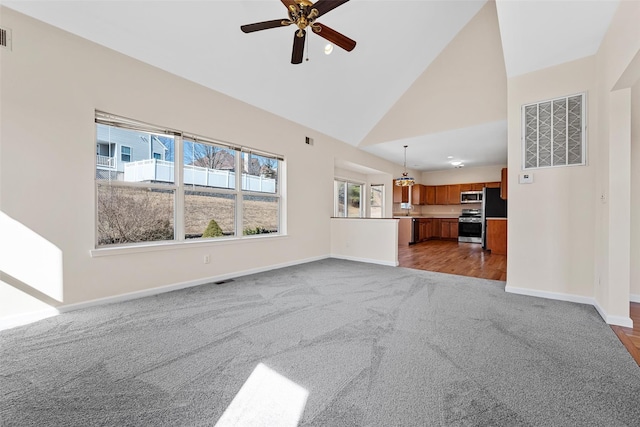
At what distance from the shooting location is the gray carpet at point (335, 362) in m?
1.34

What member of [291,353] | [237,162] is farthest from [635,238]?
[237,162]

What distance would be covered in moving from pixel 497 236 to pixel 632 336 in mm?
4535

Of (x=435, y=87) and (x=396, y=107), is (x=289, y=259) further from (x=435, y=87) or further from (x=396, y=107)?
(x=435, y=87)

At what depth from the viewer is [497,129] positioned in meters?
4.88

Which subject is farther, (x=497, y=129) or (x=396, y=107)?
(x=396, y=107)

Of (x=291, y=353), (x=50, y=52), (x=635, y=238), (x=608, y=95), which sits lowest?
(x=291, y=353)

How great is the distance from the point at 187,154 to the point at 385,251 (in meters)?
3.81

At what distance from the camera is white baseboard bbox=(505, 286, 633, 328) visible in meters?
2.41

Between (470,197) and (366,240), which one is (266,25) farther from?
(470,197)

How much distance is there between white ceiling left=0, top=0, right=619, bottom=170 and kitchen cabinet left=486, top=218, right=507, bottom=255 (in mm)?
1943

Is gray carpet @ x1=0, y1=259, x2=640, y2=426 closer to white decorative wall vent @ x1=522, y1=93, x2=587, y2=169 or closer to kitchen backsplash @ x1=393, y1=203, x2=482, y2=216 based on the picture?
white decorative wall vent @ x1=522, y1=93, x2=587, y2=169

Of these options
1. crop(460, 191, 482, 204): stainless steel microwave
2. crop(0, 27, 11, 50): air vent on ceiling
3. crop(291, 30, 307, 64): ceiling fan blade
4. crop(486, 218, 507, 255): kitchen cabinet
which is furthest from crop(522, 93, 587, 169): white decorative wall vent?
crop(460, 191, 482, 204): stainless steel microwave

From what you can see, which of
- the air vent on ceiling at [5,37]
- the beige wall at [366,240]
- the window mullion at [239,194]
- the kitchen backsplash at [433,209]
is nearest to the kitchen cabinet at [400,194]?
the kitchen backsplash at [433,209]

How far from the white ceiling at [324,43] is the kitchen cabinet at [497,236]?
1943 millimetres
